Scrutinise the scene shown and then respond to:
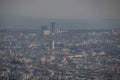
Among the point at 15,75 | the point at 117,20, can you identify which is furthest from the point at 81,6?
the point at 15,75

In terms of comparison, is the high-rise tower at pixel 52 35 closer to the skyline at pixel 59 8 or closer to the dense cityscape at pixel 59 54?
the dense cityscape at pixel 59 54

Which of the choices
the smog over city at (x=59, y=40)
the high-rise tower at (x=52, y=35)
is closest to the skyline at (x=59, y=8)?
the smog over city at (x=59, y=40)

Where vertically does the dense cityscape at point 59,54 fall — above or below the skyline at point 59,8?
below

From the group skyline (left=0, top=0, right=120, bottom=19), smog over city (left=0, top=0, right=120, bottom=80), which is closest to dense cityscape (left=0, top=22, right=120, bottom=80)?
smog over city (left=0, top=0, right=120, bottom=80)

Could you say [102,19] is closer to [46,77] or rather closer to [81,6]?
[81,6]

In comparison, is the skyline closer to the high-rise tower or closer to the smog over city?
the smog over city

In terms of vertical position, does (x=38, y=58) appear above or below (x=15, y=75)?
above

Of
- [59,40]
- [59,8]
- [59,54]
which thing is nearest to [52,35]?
[59,40]

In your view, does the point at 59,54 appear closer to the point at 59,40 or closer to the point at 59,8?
the point at 59,40
